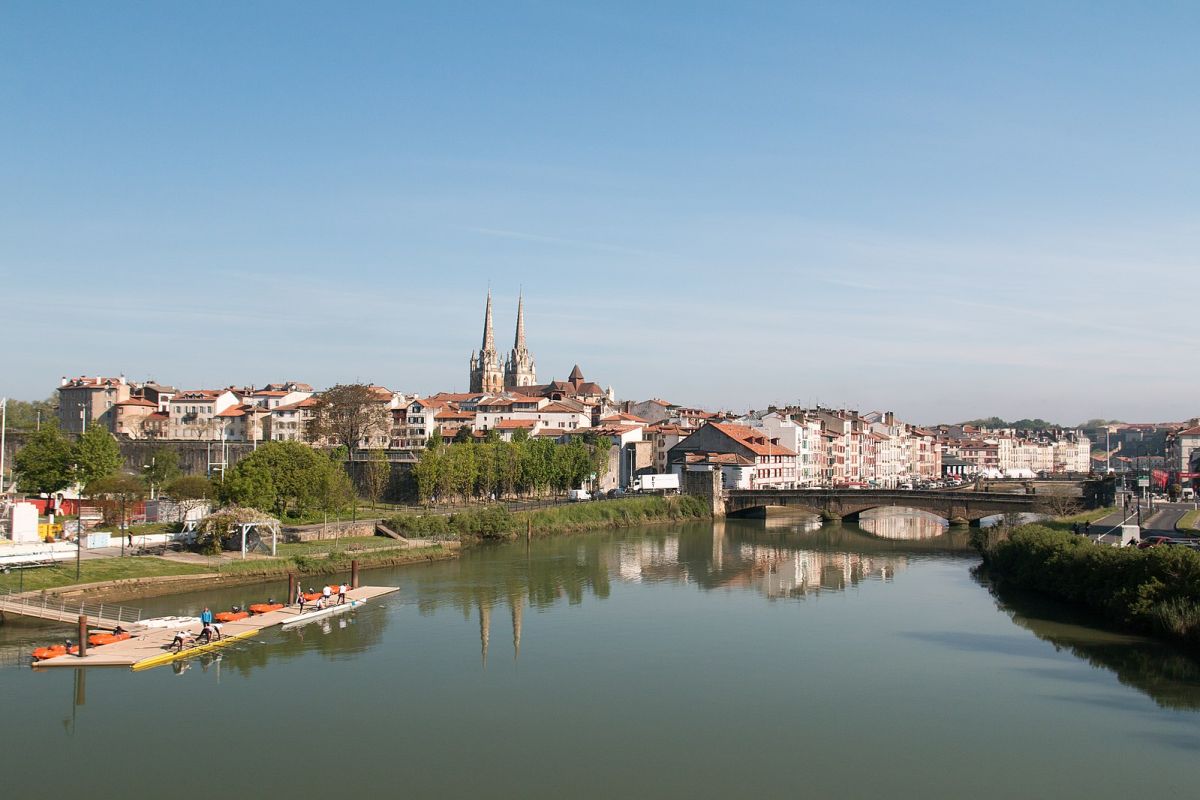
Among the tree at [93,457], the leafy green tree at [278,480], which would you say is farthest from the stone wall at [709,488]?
the tree at [93,457]

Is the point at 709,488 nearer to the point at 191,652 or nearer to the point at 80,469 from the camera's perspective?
the point at 80,469

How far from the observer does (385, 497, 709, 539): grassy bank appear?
4888cm

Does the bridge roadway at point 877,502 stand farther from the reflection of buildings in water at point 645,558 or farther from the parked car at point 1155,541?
the parked car at point 1155,541

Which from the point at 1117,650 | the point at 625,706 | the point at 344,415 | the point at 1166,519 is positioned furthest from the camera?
the point at 344,415

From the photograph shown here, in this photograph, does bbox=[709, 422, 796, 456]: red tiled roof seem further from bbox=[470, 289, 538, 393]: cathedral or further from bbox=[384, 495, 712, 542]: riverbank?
bbox=[470, 289, 538, 393]: cathedral

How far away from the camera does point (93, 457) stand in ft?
161

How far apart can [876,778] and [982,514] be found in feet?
147

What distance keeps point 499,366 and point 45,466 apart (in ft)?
336

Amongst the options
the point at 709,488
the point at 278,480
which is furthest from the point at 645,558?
the point at 709,488

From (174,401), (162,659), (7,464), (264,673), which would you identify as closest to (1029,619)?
(264,673)

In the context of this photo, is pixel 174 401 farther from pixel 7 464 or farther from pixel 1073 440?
pixel 1073 440

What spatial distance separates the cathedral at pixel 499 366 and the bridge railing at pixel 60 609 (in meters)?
114

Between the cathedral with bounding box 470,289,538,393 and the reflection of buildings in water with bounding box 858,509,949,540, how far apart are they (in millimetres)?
74066

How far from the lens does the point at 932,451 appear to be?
134750 millimetres
